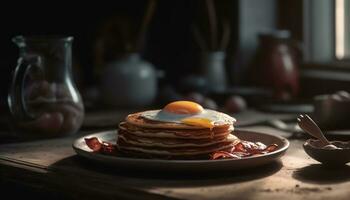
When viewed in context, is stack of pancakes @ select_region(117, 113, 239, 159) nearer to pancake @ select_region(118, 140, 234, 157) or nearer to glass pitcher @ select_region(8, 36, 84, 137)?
pancake @ select_region(118, 140, 234, 157)

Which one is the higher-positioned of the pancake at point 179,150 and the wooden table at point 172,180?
the pancake at point 179,150

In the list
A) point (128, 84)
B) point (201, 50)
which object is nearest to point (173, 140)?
point (128, 84)

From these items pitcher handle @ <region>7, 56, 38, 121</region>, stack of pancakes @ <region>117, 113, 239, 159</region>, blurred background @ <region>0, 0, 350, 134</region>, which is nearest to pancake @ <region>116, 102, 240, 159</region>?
stack of pancakes @ <region>117, 113, 239, 159</region>

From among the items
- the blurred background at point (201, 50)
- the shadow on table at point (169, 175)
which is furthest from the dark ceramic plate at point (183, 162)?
the blurred background at point (201, 50)

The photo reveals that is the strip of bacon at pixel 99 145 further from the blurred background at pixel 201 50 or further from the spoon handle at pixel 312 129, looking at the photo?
the blurred background at pixel 201 50

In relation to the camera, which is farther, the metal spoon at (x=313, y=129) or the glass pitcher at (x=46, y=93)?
the glass pitcher at (x=46, y=93)

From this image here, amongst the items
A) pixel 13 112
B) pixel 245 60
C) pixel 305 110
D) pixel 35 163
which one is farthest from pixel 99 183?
pixel 245 60

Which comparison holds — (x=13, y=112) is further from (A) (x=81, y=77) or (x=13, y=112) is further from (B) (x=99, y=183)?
(A) (x=81, y=77)
